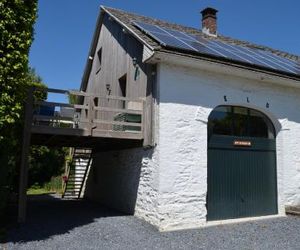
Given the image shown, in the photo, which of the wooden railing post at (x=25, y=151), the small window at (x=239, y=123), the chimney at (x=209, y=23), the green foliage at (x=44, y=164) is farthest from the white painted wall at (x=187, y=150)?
the green foliage at (x=44, y=164)

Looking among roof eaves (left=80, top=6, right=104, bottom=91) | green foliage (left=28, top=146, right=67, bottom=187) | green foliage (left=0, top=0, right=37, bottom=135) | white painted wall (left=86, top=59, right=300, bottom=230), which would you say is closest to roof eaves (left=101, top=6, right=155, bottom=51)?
white painted wall (left=86, top=59, right=300, bottom=230)

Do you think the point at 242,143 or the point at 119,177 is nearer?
the point at 242,143

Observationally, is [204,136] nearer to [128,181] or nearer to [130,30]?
[128,181]

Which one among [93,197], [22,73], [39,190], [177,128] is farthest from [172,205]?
[39,190]

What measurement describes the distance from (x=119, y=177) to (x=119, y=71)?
4.07m

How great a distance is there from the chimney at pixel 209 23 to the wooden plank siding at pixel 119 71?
4.58 metres

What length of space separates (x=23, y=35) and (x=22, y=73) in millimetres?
844

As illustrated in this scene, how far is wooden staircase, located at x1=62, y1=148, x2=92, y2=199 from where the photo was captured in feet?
57.8

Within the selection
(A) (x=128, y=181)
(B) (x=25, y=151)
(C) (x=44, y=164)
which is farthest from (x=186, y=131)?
(C) (x=44, y=164)

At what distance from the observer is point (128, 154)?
40.2ft

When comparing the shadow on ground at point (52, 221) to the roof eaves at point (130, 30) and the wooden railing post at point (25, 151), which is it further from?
the roof eaves at point (130, 30)

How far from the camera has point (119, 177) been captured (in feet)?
42.9

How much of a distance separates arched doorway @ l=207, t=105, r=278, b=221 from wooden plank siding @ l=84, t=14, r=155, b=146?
2117 millimetres

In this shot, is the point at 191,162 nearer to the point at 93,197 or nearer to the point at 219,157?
the point at 219,157
